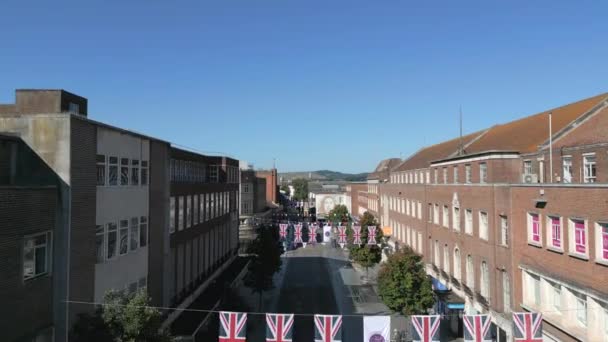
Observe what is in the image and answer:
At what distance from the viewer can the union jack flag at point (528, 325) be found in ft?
62.1

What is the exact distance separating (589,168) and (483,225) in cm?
784

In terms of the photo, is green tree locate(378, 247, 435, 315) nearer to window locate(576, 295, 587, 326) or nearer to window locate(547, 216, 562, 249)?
window locate(547, 216, 562, 249)

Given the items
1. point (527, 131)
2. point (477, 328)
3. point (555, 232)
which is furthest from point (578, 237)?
point (527, 131)

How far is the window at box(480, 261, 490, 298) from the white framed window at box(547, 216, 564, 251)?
25.0ft

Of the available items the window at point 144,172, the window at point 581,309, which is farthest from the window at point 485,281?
the window at point 144,172

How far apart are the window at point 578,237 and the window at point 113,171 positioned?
1910 centimetres

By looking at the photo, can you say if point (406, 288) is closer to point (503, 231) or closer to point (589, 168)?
point (503, 231)

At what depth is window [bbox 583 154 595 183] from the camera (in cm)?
2327

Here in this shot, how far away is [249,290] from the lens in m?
47.4

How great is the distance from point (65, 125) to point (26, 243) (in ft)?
13.4

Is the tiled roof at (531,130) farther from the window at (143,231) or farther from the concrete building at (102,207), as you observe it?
the window at (143,231)

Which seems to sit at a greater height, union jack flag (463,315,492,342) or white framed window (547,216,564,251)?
white framed window (547,216,564,251)

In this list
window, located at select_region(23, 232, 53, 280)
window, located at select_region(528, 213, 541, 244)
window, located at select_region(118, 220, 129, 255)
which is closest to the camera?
window, located at select_region(23, 232, 53, 280)

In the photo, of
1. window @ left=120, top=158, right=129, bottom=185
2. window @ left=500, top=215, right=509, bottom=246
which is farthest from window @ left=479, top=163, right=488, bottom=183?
Answer: window @ left=120, top=158, right=129, bottom=185
